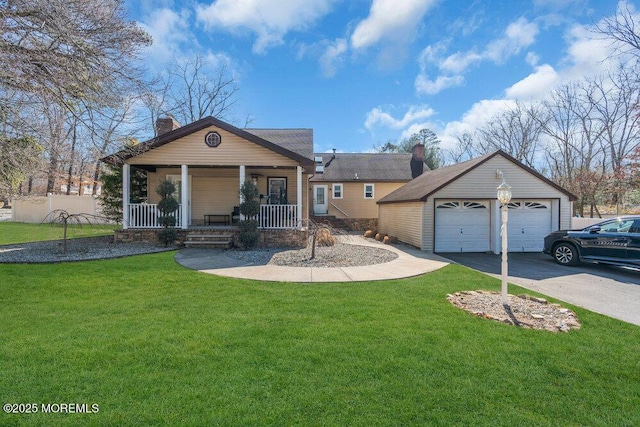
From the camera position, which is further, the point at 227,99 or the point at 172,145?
the point at 227,99

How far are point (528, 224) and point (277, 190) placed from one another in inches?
435

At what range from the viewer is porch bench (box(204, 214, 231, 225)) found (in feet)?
46.8

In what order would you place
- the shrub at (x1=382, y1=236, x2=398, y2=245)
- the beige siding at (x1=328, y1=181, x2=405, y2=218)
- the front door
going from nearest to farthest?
the shrub at (x1=382, y1=236, x2=398, y2=245), the front door, the beige siding at (x1=328, y1=181, x2=405, y2=218)

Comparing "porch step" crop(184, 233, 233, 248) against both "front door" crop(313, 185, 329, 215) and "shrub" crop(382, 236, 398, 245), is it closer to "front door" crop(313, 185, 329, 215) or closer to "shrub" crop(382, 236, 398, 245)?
"shrub" crop(382, 236, 398, 245)

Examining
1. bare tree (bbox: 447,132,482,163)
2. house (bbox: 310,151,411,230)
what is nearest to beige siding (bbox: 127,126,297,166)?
house (bbox: 310,151,411,230)

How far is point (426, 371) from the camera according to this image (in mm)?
3146

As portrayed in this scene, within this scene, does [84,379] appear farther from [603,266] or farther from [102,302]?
[603,266]

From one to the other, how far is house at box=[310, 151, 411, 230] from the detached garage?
919 centimetres

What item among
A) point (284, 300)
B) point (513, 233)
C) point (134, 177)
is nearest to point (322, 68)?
point (134, 177)

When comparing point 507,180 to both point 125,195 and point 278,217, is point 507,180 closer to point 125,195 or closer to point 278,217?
point 278,217

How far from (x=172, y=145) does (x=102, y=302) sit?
26.4 feet

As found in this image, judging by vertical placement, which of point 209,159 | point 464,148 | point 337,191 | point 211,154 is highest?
point 464,148

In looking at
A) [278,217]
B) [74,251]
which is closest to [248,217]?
[278,217]

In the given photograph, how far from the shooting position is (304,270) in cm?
782
